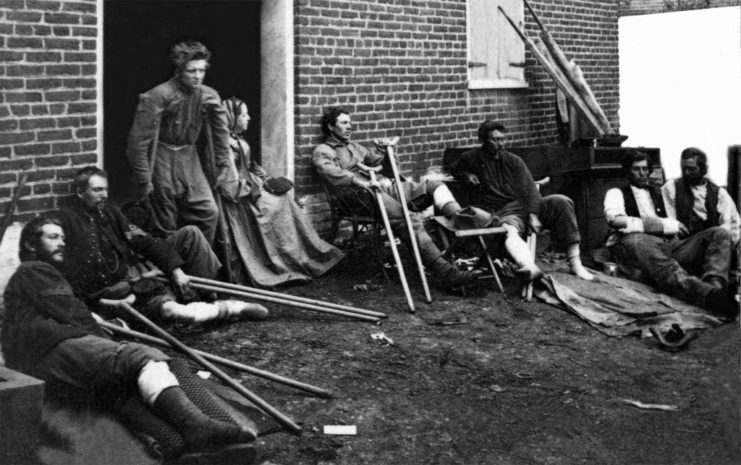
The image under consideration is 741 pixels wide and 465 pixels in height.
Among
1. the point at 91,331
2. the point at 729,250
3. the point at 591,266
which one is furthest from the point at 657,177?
the point at 91,331

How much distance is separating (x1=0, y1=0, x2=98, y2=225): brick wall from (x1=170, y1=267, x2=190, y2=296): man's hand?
95 centimetres

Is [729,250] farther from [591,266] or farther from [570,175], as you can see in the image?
[570,175]

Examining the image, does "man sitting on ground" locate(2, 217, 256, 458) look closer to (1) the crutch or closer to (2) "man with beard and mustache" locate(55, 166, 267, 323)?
(2) "man with beard and mustache" locate(55, 166, 267, 323)

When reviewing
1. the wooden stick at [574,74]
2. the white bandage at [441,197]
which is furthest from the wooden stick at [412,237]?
the wooden stick at [574,74]

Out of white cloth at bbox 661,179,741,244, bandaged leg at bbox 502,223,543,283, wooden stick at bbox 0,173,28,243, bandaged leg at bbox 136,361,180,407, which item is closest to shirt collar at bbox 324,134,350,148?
bandaged leg at bbox 502,223,543,283

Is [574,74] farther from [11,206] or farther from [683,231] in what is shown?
[11,206]

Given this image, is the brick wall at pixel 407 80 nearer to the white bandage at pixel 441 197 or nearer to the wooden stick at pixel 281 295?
the white bandage at pixel 441 197

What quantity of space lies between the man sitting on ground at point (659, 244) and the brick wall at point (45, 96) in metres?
4.61

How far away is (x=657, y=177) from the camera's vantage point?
10664 mm

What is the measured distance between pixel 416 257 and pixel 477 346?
1349 mm

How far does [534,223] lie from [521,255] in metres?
0.58

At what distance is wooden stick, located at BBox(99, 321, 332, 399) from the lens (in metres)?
5.35

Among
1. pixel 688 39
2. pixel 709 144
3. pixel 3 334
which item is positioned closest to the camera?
pixel 3 334

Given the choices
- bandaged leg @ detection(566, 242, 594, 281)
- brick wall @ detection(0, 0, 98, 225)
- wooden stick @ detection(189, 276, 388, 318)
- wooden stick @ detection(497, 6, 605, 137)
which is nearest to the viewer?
brick wall @ detection(0, 0, 98, 225)
